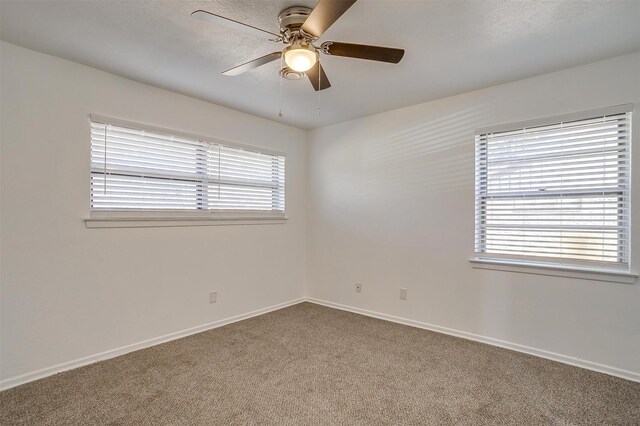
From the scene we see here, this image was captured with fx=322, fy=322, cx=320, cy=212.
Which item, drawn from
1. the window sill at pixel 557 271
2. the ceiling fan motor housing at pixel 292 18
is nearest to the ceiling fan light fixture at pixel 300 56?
the ceiling fan motor housing at pixel 292 18

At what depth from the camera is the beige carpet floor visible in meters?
1.96

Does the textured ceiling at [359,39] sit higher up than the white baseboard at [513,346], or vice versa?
the textured ceiling at [359,39]

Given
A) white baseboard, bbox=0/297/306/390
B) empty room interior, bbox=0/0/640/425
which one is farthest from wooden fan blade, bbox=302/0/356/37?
white baseboard, bbox=0/297/306/390

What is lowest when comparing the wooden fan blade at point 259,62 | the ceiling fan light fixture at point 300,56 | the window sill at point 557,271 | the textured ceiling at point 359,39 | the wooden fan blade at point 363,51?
the window sill at point 557,271

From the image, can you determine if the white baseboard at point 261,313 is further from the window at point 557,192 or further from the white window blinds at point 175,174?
the white window blinds at point 175,174

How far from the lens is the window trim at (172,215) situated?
8.95 feet

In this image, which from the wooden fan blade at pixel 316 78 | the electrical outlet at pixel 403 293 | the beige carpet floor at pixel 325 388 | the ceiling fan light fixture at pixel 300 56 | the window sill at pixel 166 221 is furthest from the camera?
the electrical outlet at pixel 403 293

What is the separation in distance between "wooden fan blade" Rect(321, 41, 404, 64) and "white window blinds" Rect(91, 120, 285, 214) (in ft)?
6.62

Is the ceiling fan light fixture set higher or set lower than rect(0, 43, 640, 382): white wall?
higher

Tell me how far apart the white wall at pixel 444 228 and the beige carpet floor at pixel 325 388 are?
12.2 inches

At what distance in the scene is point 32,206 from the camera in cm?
239

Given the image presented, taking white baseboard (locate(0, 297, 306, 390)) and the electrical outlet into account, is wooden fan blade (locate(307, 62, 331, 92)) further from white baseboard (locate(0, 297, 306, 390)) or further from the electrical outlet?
white baseboard (locate(0, 297, 306, 390))

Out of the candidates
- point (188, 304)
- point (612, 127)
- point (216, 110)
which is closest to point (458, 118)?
point (612, 127)

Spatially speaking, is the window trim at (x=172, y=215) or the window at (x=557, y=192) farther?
the window trim at (x=172, y=215)
